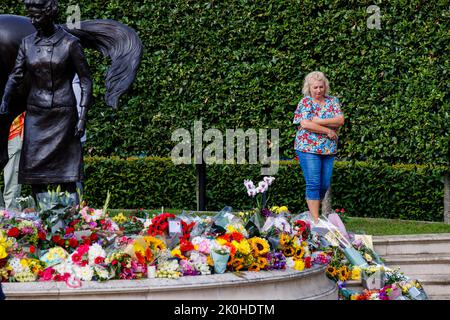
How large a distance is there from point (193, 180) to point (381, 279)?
16.6 ft

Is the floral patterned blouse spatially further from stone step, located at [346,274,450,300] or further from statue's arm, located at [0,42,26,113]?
statue's arm, located at [0,42,26,113]

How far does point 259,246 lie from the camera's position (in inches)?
214

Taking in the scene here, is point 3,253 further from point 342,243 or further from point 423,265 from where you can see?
point 423,265

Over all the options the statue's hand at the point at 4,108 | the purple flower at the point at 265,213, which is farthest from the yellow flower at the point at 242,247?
the statue's hand at the point at 4,108

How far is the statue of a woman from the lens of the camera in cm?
631

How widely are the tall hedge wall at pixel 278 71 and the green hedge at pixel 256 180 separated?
28 centimetres

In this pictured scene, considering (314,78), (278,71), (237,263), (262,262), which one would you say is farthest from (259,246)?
(278,71)

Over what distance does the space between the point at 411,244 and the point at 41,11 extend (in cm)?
421

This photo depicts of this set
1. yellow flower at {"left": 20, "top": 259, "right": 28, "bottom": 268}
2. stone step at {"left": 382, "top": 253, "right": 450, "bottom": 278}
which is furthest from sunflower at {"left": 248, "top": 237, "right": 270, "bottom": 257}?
stone step at {"left": 382, "top": 253, "right": 450, "bottom": 278}

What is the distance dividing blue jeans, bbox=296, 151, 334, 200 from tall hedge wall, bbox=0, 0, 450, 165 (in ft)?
7.76

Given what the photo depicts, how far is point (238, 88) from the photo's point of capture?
1035 cm

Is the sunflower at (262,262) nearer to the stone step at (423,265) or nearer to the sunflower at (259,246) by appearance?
the sunflower at (259,246)

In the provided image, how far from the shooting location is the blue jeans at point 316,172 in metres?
7.60

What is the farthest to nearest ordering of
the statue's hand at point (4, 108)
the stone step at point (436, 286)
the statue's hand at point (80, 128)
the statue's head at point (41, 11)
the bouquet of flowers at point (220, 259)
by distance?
the stone step at point (436, 286) → the statue's hand at point (4, 108) → the statue's hand at point (80, 128) → the statue's head at point (41, 11) → the bouquet of flowers at point (220, 259)
